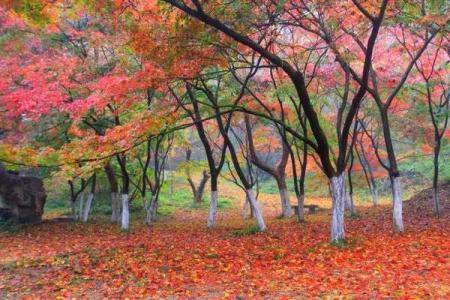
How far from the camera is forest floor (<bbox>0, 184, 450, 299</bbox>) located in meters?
7.38

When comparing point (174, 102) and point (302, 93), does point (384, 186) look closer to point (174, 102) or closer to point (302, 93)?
point (174, 102)

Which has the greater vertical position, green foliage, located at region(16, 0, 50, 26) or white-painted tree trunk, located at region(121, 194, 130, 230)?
green foliage, located at region(16, 0, 50, 26)

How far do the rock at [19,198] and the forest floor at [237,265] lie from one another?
7.57ft

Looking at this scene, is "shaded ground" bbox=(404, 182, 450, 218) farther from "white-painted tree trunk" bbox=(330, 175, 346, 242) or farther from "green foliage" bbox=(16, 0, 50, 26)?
"green foliage" bbox=(16, 0, 50, 26)

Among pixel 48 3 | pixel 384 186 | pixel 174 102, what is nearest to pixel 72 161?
pixel 48 3

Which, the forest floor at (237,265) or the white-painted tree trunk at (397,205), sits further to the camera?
the white-painted tree trunk at (397,205)

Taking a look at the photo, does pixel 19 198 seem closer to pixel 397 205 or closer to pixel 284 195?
pixel 284 195

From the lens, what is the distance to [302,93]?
9828 millimetres

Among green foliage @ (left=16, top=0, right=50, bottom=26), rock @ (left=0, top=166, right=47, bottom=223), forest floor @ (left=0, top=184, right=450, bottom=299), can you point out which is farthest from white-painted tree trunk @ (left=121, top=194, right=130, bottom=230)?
green foliage @ (left=16, top=0, right=50, bottom=26)

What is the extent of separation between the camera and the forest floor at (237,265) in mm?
7379

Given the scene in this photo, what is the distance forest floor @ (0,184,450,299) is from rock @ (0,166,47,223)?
90.9 inches


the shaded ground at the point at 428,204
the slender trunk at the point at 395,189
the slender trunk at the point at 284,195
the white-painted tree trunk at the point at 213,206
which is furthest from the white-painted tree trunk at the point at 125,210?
the shaded ground at the point at 428,204

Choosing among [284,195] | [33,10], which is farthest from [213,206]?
[33,10]

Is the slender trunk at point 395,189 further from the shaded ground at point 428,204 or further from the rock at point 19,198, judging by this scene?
the rock at point 19,198
